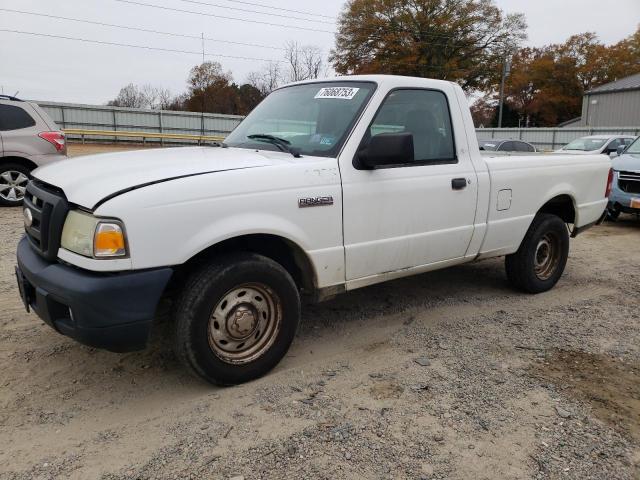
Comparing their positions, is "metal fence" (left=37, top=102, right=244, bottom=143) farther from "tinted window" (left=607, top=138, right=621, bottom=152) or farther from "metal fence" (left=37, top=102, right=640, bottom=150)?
"tinted window" (left=607, top=138, right=621, bottom=152)

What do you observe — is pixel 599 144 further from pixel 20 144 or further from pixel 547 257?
pixel 20 144

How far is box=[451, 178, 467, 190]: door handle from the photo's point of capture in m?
4.18

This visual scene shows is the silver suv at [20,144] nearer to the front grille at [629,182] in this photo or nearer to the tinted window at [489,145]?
the front grille at [629,182]

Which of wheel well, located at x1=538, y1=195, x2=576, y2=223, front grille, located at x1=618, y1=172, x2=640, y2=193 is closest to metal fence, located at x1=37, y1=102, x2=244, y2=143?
front grille, located at x1=618, y1=172, x2=640, y2=193

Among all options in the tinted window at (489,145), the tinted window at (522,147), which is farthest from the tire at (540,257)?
the tinted window at (522,147)

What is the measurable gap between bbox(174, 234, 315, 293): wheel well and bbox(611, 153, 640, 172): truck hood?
7657 millimetres

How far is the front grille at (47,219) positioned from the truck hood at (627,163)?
896cm

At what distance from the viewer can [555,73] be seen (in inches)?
2136

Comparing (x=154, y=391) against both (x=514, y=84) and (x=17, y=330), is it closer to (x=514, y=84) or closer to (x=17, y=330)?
(x=17, y=330)

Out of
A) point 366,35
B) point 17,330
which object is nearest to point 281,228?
point 17,330

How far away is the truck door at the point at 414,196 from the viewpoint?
3652 millimetres

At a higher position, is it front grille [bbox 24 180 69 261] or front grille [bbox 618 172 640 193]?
front grille [bbox 24 180 69 261]

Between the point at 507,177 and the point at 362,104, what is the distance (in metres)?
1.63

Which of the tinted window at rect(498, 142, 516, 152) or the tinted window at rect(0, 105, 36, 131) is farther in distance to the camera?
the tinted window at rect(498, 142, 516, 152)
